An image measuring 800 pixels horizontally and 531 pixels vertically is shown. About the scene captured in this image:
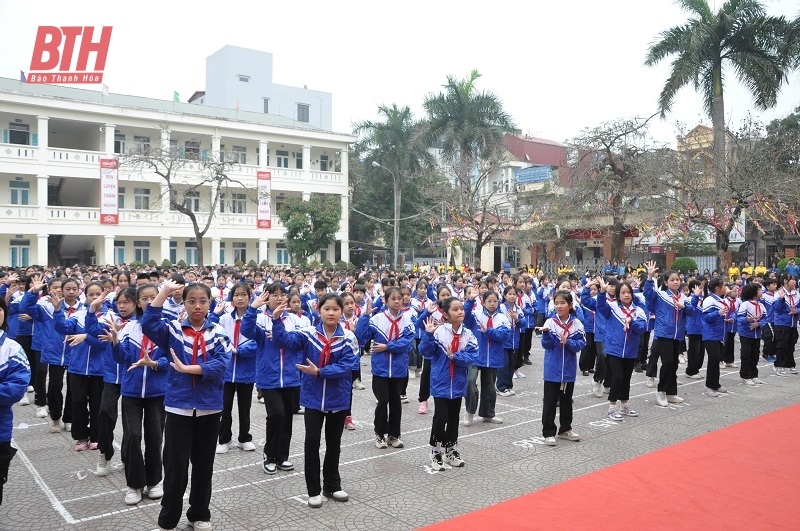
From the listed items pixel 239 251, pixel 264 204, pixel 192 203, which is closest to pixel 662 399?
pixel 264 204

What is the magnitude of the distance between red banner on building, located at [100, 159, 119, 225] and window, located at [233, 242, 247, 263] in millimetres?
7143

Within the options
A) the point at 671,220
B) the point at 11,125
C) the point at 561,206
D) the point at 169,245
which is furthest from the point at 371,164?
the point at 671,220

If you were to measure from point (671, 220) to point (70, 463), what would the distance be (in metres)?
18.2

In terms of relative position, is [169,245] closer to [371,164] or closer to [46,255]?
[46,255]

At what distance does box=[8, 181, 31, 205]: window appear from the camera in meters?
30.7

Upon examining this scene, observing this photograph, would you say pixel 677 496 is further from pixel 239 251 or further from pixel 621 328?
pixel 239 251

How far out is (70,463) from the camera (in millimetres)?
6164

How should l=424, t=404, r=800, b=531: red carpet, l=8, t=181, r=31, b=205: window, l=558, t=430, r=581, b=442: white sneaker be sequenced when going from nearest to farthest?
l=424, t=404, r=800, b=531: red carpet
l=558, t=430, r=581, b=442: white sneaker
l=8, t=181, r=31, b=205: window

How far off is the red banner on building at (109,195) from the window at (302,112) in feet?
59.8

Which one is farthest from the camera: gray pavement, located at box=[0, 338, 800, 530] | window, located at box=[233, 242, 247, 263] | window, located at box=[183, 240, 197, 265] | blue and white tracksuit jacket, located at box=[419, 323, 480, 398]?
window, located at box=[233, 242, 247, 263]

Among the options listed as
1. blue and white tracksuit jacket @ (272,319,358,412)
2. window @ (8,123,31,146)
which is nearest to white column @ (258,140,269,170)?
window @ (8,123,31,146)

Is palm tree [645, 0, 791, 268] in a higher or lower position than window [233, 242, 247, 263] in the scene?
higher

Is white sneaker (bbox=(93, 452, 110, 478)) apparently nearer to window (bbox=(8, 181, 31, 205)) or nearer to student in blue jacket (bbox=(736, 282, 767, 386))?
student in blue jacket (bbox=(736, 282, 767, 386))

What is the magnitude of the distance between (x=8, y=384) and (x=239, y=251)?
33.7 metres
